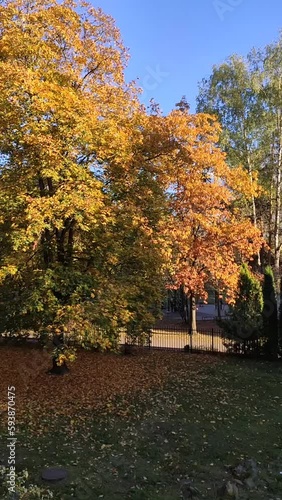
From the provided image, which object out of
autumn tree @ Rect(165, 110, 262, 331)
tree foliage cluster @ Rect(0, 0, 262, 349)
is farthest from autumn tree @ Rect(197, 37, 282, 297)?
tree foliage cluster @ Rect(0, 0, 262, 349)

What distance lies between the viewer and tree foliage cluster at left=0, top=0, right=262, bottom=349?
30.9 ft

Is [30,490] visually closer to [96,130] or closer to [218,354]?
[96,130]

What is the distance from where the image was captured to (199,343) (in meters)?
20.2

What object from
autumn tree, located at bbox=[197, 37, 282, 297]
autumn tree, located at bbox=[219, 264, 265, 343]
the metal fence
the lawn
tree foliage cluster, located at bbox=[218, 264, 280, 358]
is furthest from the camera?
autumn tree, located at bbox=[197, 37, 282, 297]

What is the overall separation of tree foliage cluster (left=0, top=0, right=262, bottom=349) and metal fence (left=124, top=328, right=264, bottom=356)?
3176 millimetres

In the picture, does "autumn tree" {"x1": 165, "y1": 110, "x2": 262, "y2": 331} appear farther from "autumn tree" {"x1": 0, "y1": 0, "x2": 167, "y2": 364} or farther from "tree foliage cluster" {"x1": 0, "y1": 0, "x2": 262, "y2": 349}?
"autumn tree" {"x1": 0, "y1": 0, "x2": 167, "y2": 364}

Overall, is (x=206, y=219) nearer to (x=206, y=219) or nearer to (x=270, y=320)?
(x=206, y=219)

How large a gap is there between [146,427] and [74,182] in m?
5.76

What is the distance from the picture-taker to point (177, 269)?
62.8ft

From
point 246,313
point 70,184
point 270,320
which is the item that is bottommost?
point 270,320

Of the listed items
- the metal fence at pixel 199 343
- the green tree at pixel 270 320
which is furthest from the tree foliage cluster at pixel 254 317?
the metal fence at pixel 199 343

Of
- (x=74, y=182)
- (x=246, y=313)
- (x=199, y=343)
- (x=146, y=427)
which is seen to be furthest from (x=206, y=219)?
(x=146, y=427)

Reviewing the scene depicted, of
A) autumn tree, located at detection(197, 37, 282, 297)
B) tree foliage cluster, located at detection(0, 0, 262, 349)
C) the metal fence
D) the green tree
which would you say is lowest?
the metal fence

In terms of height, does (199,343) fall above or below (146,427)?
above
